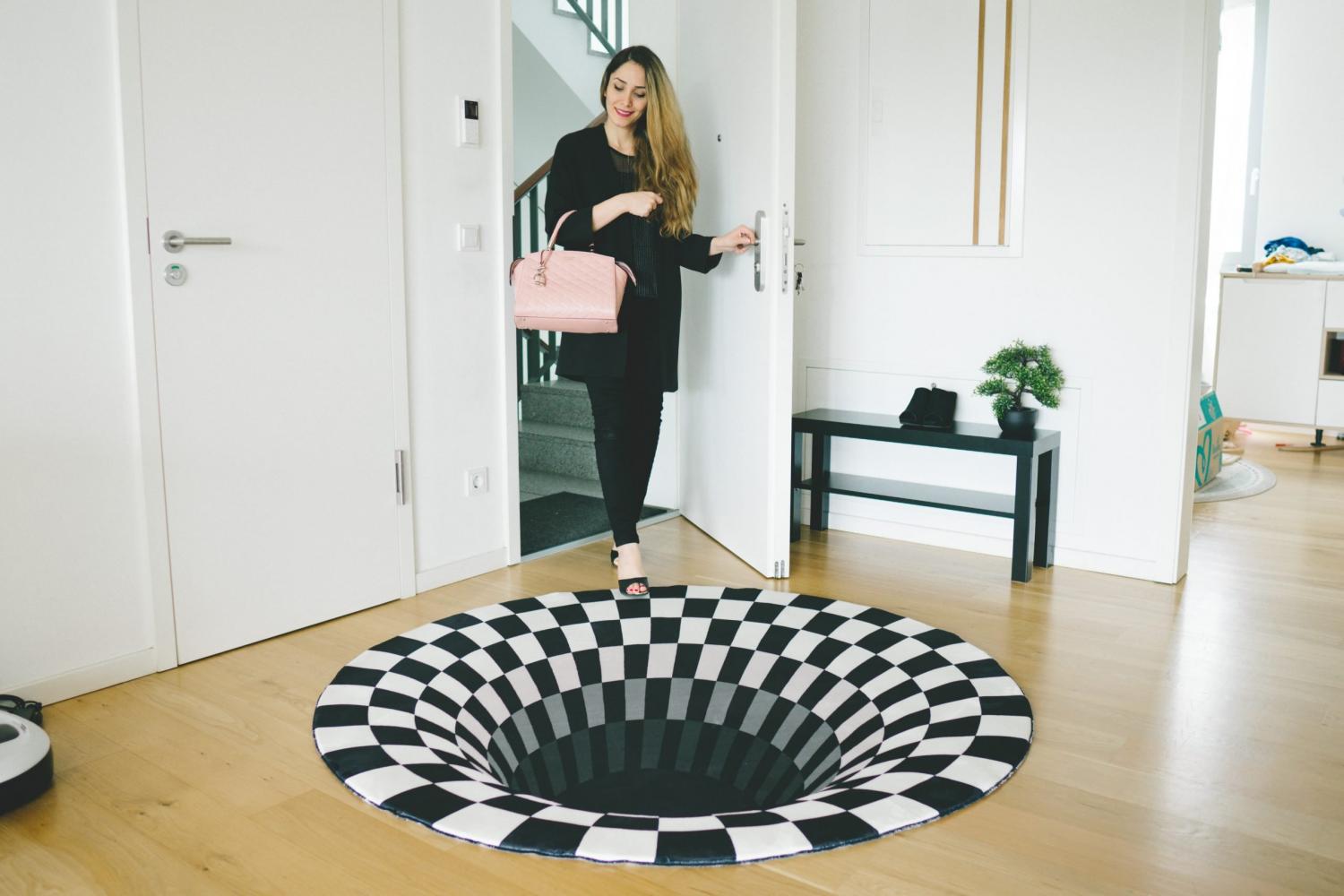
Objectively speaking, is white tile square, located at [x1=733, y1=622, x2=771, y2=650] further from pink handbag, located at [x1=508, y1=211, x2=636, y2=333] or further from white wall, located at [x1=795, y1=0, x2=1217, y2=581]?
white wall, located at [x1=795, y1=0, x2=1217, y2=581]

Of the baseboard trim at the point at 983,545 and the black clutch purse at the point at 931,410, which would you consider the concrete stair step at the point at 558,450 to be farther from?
the black clutch purse at the point at 931,410

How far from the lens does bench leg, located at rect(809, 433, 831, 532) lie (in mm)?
3623

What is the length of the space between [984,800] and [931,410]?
1.69 meters

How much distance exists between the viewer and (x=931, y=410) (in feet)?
11.0

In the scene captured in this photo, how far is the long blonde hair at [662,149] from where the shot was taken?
2918 millimetres

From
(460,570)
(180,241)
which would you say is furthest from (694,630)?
(180,241)

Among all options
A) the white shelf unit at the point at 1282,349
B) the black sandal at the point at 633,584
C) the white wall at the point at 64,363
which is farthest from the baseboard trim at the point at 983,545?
the white shelf unit at the point at 1282,349

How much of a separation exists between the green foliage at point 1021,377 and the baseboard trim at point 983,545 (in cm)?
46

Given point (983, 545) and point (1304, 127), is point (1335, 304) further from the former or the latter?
point (983, 545)

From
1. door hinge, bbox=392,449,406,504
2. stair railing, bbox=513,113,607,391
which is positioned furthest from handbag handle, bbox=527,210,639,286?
stair railing, bbox=513,113,607,391

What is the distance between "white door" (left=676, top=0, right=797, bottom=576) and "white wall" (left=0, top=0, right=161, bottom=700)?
1.59 m

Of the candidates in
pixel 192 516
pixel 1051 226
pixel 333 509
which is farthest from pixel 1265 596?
pixel 192 516

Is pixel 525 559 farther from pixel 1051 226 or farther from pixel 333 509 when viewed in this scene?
pixel 1051 226

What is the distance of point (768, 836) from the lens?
1.72 meters
